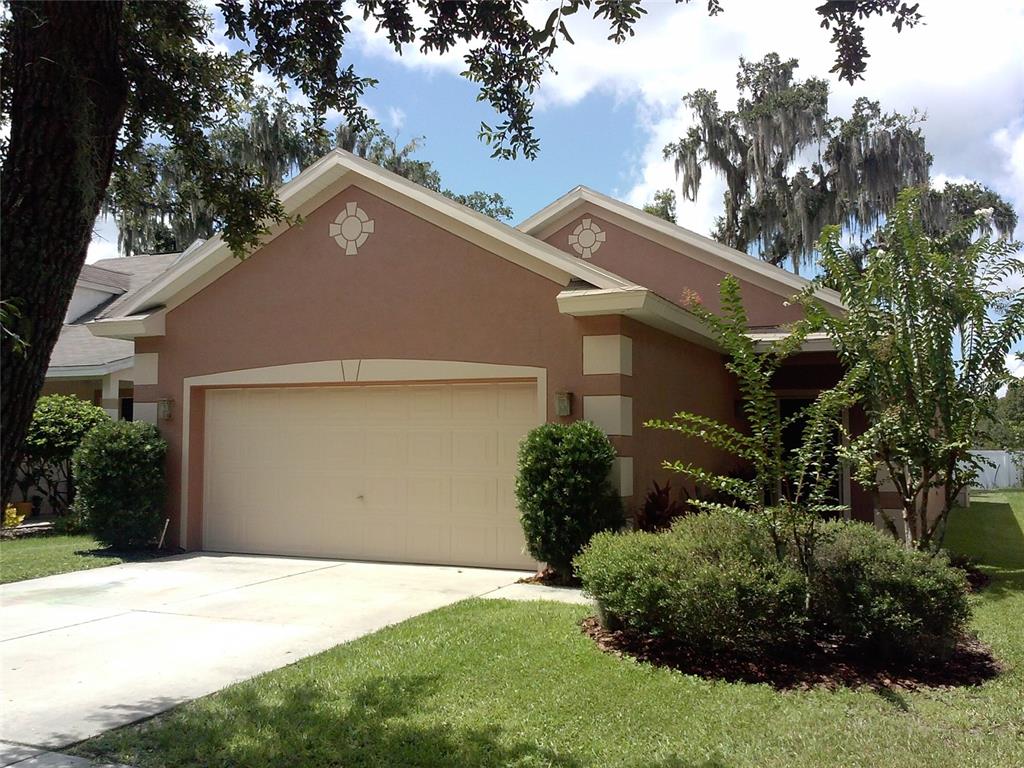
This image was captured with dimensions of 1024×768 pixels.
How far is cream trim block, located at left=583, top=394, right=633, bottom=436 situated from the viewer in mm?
10023

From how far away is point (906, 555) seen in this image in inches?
264

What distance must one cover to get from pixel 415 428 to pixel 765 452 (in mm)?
5425

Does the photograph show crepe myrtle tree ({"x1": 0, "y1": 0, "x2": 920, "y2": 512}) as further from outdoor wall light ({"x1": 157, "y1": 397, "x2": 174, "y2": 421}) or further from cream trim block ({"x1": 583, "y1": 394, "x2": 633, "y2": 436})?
outdoor wall light ({"x1": 157, "y1": 397, "x2": 174, "y2": 421})

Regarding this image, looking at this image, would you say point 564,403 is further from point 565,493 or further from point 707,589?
point 707,589

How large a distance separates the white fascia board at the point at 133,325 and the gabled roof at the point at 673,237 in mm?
7179

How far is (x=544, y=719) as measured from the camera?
5.24 m

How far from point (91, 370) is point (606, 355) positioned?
11.0 m

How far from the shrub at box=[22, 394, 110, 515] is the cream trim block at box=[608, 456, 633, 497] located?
912 centimetres

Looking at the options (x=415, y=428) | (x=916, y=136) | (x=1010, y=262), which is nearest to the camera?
(x=1010, y=262)

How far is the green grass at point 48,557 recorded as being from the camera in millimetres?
10688

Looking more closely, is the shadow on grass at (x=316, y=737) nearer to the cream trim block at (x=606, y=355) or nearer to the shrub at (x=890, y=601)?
the shrub at (x=890, y=601)

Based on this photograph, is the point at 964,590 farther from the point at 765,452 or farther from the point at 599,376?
the point at 599,376

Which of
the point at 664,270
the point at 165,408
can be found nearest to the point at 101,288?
the point at 165,408

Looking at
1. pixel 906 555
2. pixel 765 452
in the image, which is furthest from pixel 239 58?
pixel 906 555
